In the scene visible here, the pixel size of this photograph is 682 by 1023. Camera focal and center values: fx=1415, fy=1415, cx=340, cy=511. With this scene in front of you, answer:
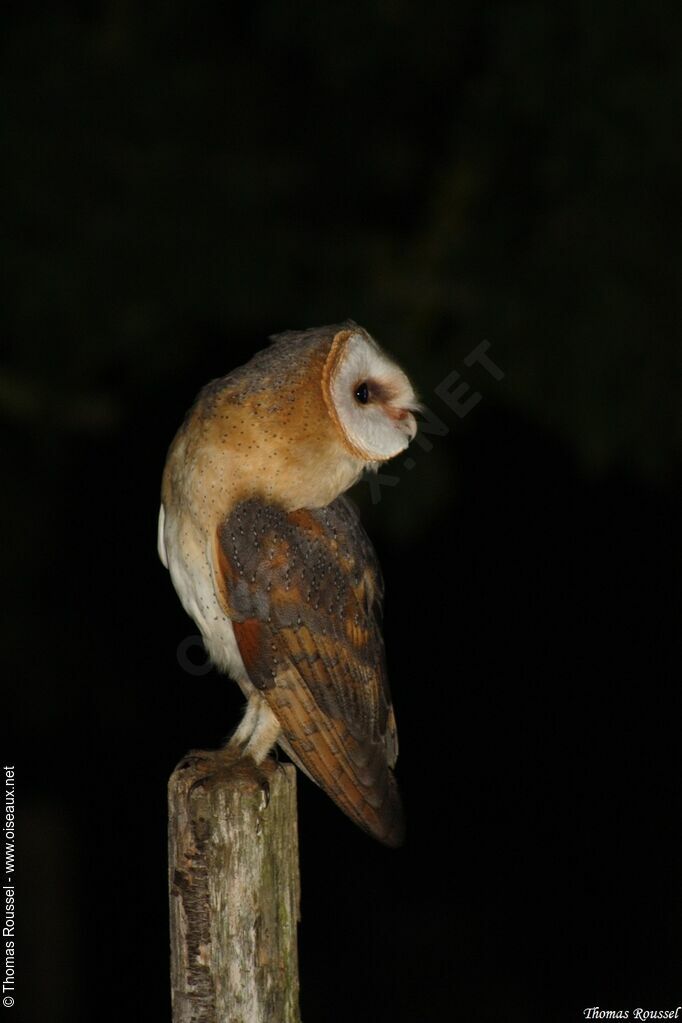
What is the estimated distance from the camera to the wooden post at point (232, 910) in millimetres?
2711

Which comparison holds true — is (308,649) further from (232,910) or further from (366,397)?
(232,910)

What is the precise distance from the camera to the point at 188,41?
6.16 meters

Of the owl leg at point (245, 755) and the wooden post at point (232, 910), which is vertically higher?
the owl leg at point (245, 755)

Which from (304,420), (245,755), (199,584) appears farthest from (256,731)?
(304,420)

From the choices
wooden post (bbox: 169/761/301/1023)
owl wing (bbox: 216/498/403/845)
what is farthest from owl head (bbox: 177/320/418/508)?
wooden post (bbox: 169/761/301/1023)

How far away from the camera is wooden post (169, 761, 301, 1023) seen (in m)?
2.71

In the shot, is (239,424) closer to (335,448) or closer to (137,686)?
(335,448)

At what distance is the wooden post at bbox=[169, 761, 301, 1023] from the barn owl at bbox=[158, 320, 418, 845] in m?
0.41

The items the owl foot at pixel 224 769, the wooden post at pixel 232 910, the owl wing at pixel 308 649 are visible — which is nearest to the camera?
the wooden post at pixel 232 910

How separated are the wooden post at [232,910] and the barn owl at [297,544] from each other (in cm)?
41

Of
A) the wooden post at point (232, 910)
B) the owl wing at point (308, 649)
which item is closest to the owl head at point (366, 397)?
the owl wing at point (308, 649)

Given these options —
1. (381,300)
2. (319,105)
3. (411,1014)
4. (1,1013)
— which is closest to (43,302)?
(381,300)

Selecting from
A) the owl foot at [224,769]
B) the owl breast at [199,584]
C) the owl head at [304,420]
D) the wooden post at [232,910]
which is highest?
the owl head at [304,420]

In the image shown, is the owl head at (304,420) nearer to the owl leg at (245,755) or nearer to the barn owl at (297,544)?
the barn owl at (297,544)
